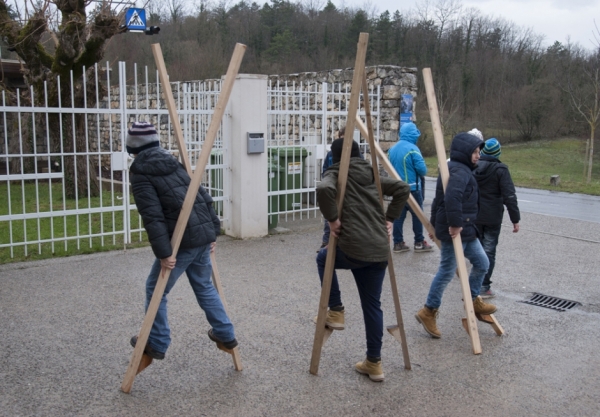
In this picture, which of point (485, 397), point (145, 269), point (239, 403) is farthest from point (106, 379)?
point (145, 269)

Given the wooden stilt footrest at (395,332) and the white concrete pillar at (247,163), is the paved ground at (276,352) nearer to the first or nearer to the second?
the wooden stilt footrest at (395,332)

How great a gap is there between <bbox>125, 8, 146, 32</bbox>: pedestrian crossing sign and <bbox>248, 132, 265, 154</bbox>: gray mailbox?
478cm

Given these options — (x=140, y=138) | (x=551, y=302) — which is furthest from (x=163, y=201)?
(x=551, y=302)

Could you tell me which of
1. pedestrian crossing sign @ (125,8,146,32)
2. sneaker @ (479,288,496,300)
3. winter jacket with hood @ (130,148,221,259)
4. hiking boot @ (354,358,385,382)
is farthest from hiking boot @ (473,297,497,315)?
pedestrian crossing sign @ (125,8,146,32)

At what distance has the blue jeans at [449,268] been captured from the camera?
4.89 metres

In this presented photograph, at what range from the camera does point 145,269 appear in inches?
275

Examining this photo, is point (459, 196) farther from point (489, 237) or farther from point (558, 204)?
point (558, 204)

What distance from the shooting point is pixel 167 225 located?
147 inches

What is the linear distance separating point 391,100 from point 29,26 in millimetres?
7222

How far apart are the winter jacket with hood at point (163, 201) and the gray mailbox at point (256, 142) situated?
462 centimetres

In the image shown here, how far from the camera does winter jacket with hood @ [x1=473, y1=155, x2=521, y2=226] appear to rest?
5.96 meters

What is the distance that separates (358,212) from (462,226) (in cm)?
122

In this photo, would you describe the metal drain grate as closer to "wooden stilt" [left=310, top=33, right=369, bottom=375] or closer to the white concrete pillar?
"wooden stilt" [left=310, top=33, right=369, bottom=375]

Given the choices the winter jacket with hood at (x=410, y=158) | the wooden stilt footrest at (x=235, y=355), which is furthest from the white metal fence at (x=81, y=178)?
the wooden stilt footrest at (x=235, y=355)
